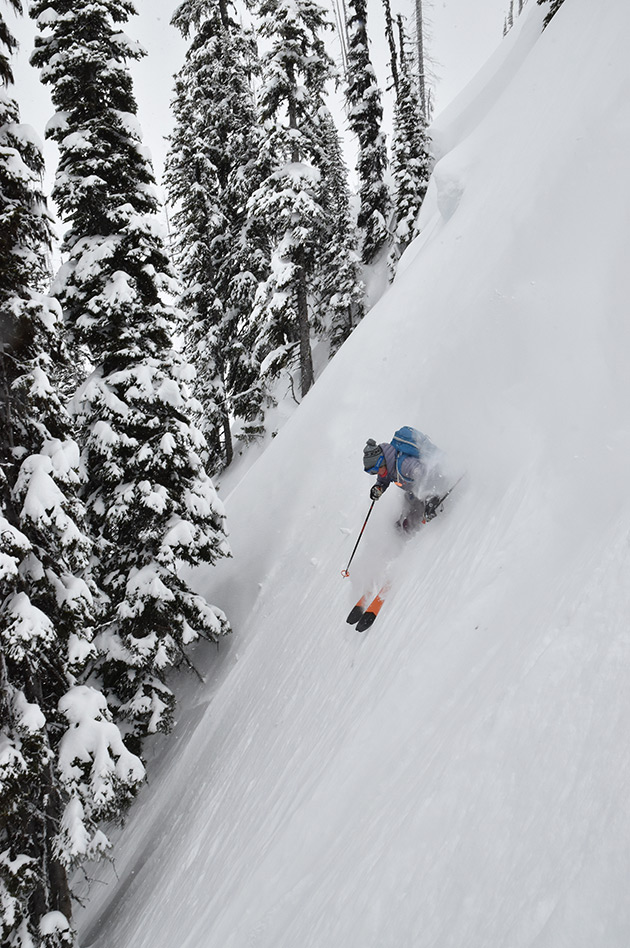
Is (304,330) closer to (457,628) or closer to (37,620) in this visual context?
(37,620)

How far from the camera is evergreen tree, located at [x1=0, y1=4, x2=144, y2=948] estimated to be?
7773 millimetres

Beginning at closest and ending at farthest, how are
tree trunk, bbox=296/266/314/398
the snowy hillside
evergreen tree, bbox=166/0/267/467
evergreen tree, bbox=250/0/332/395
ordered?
the snowy hillside, evergreen tree, bbox=250/0/332/395, tree trunk, bbox=296/266/314/398, evergreen tree, bbox=166/0/267/467

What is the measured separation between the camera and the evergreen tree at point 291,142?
58.9 ft

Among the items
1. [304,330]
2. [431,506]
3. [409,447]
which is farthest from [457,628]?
[304,330]

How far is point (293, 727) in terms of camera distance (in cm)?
834

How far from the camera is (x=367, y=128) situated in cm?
2958

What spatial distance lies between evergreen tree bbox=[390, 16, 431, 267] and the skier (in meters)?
24.8

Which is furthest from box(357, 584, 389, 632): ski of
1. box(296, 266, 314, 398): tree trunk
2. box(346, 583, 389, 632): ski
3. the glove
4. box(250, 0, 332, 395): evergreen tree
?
box(250, 0, 332, 395): evergreen tree

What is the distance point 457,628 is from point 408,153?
31709mm

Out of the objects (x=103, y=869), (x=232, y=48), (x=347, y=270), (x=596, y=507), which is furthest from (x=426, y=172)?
(x=103, y=869)

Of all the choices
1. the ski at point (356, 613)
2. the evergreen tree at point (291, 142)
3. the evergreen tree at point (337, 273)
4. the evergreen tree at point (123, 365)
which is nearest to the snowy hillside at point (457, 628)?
the ski at point (356, 613)

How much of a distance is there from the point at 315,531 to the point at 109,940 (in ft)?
26.0

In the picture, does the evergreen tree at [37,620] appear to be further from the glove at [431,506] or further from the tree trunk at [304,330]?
the tree trunk at [304,330]

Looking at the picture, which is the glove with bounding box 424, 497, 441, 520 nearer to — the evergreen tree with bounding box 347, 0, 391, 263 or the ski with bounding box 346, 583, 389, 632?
the ski with bounding box 346, 583, 389, 632
